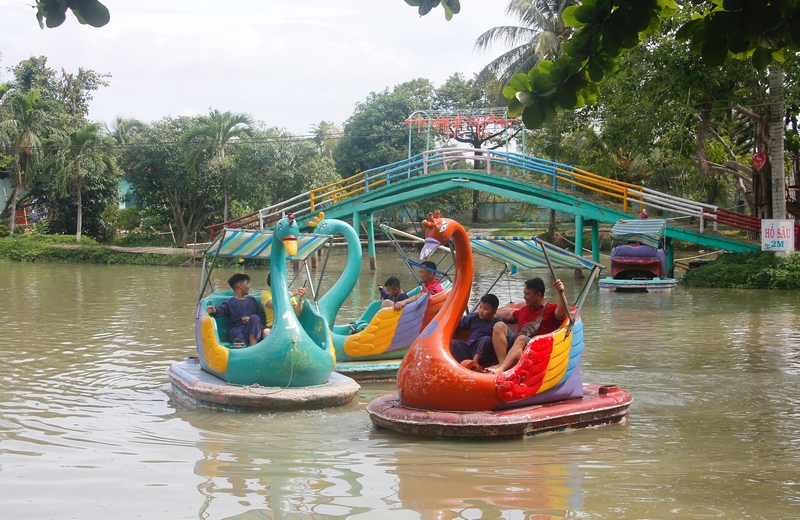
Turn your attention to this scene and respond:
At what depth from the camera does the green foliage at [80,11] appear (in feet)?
13.9

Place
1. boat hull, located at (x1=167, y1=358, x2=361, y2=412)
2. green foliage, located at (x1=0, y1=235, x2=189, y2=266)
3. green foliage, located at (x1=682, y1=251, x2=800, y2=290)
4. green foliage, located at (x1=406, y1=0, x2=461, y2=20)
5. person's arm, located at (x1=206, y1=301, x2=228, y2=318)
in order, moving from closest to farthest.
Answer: green foliage, located at (x1=406, y1=0, x2=461, y2=20)
boat hull, located at (x1=167, y1=358, x2=361, y2=412)
person's arm, located at (x1=206, y1=301, x2=228, y2=318)
green foliage, located at (x1=682, y1=251, x2=800, y2=290)
green foliage, located at (x1=0, y1=235, x2=189, y2=266)

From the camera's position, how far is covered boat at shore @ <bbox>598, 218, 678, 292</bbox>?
69.2ft

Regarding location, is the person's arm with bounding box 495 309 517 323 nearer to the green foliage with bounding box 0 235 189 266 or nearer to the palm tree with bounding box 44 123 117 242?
the green foliage with bounding box 0 235 189 266

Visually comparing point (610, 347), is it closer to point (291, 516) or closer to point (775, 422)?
point (775, 422)

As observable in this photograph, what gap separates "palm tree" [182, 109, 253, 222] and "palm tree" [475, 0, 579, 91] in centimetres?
1058

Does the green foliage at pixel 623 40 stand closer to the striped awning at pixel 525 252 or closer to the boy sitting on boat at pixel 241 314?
the striped awning at pixel 525 252

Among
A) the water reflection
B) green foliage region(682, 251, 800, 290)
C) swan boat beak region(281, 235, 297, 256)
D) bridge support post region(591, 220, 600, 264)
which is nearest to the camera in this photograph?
the water reflection

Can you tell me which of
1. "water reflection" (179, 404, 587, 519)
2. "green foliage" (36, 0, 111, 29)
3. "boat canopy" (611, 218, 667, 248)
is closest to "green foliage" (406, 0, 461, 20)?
"green foliage" (36, 0, 111, 29)

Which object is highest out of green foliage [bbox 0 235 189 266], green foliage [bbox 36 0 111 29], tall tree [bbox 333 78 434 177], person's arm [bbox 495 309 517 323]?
tall tree [bbox 333 78 434 177]

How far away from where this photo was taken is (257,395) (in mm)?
8203

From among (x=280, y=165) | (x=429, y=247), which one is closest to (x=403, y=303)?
(x=429, y=247)

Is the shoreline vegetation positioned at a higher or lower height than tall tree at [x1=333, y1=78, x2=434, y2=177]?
lower

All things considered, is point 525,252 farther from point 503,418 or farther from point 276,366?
point 276,366

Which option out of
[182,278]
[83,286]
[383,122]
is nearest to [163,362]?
[83,286]
